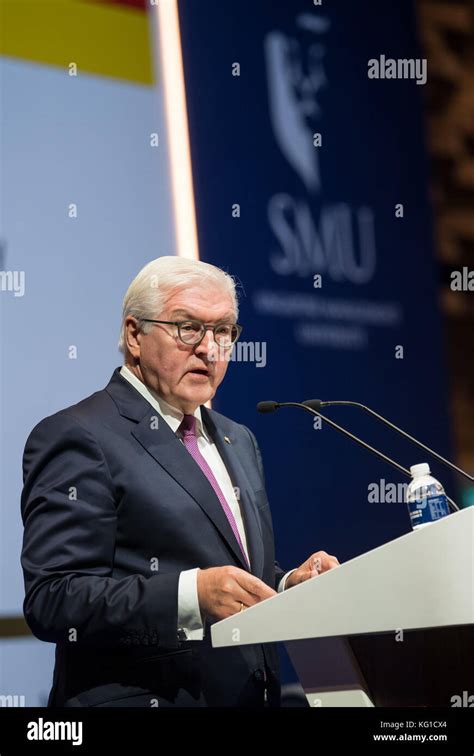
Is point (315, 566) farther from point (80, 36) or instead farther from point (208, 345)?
point (80, 36)

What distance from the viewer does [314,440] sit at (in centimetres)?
390

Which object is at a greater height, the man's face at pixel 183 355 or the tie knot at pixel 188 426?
the man's face at pixel 183 355

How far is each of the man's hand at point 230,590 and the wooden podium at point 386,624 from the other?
0.11 m

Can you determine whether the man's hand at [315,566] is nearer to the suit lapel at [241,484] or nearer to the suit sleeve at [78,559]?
the suit lapel at [241,484]

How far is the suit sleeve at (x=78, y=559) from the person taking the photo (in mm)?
2039

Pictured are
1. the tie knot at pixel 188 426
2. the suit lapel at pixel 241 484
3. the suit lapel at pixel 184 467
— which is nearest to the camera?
the suit lapel at pixel 184 467

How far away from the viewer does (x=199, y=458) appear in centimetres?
246

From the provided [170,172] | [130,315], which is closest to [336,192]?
[170,172]

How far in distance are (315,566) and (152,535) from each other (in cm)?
36

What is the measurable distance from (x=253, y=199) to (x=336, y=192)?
405mm

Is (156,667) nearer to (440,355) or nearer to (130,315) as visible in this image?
(130,315)

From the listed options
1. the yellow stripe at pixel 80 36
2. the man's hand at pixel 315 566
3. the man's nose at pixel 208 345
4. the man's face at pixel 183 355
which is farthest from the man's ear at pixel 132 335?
the yellow stripe at pixel 80 36

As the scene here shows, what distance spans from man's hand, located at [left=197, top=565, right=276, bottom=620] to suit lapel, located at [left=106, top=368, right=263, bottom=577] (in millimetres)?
323

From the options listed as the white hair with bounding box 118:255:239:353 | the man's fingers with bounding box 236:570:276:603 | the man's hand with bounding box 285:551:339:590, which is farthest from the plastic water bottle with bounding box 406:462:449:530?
the white hair with bounding box 118:255:239:353
